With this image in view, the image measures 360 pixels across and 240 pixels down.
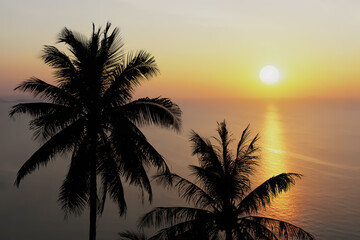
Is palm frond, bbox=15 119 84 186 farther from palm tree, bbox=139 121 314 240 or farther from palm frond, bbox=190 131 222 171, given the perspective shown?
palm frond, bbox=190 131 222 171

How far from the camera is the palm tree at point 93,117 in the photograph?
11500mm

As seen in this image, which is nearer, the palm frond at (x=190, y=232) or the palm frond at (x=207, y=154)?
the palm frond at (x=190, y=232)

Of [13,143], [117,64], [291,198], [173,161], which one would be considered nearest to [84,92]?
[117,64]

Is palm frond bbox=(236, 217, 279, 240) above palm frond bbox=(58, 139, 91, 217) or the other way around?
the other way around

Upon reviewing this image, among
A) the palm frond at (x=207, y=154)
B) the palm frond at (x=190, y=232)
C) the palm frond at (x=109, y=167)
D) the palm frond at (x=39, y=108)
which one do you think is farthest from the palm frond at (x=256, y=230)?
the palm frond at (x=39, y=108)

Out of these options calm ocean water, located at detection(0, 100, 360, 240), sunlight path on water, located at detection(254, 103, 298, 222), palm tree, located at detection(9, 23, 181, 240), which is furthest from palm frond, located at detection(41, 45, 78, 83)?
sunlight path on water, located at detection(254, 103, 298, 222)

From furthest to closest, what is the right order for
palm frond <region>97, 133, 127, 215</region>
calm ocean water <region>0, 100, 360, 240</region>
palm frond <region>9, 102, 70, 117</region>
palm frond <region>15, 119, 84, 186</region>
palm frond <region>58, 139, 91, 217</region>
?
calm ocean water <region>0, 100, 360, 240</region> → palm frond <region>97, 133, 127, 215</region> → palm frond <region>9, 102, 70, 117</region> → palm frond <region>58, 139, 91, 217</region> → palm frond <region>15, 119, 84, 186</region>

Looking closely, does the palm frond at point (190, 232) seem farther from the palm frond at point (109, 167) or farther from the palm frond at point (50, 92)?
the palm frond at point (50, 92)

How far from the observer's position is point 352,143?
185 meters

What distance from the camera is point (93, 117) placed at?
11.8 metres

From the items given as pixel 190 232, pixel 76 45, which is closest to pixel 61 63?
pixel 76 45

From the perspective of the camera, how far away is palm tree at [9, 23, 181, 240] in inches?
453

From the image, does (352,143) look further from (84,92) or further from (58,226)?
(84,92)

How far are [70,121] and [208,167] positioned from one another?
5903 mm
